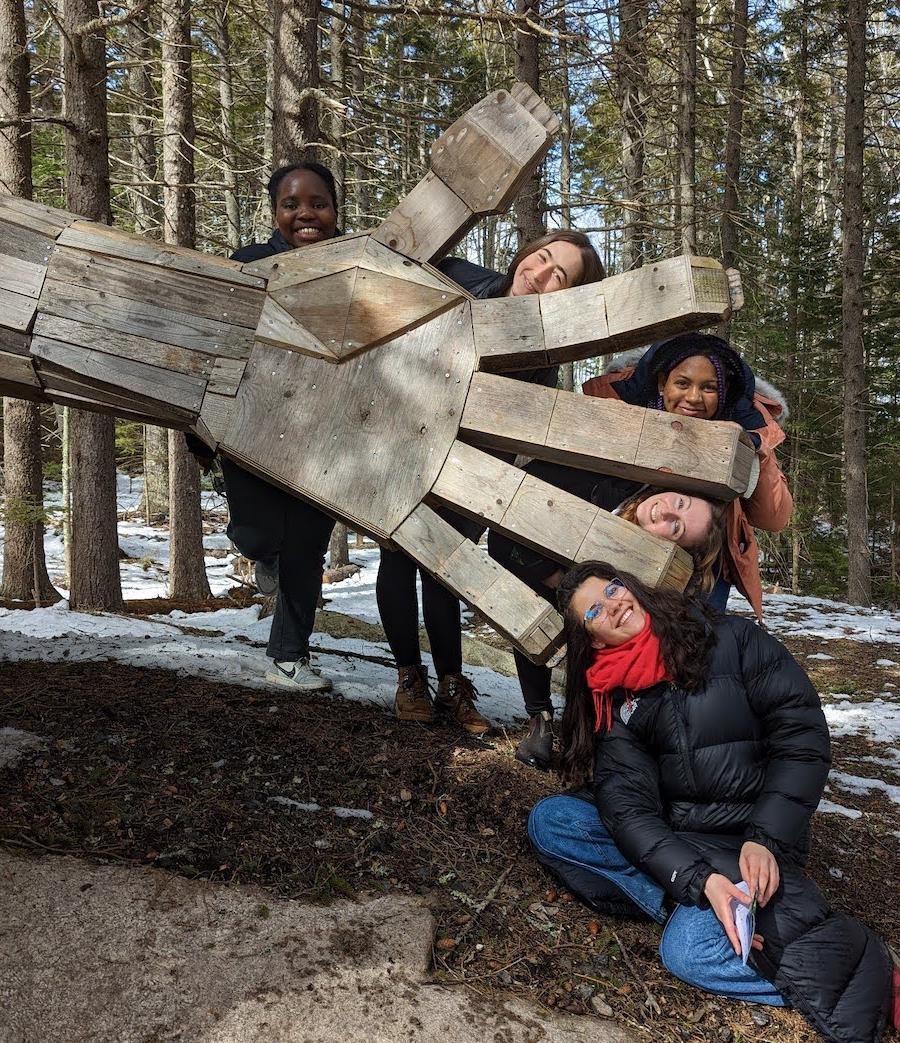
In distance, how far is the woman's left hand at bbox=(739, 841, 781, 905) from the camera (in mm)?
2107

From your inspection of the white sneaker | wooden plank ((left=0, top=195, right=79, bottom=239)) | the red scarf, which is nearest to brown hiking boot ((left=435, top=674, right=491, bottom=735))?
the white sneaker

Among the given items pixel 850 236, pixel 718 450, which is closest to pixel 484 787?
pixel 718 450

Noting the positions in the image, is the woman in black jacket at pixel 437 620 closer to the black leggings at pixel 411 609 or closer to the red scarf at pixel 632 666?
the black leggings at pixel 411 609

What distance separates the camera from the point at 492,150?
2686 millimetres

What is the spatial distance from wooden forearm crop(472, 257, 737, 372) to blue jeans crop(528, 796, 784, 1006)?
61.0 inches

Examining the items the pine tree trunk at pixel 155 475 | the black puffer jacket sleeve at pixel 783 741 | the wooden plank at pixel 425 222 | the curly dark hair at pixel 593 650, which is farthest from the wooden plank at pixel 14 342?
the pine tree trunk at pixel 155 475

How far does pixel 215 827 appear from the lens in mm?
2447

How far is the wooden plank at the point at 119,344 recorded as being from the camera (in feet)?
8.30

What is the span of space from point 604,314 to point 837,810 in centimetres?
255

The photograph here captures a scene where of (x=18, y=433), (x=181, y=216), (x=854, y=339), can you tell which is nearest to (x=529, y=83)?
(x=181, y=216)

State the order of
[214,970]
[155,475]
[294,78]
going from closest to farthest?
[214,970], [294,78], [155,475]

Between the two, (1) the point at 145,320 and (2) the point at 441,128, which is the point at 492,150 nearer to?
(1) the point at 145,320

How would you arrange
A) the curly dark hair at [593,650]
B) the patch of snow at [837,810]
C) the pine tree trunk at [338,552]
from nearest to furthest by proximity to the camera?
the curly dark hair at [593,650] < the patch of snow at [837,810] < the pine tree trunk at [338,552]

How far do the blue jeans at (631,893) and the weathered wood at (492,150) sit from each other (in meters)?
2.12
